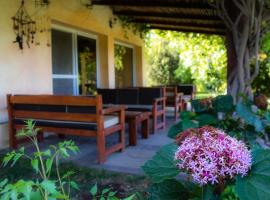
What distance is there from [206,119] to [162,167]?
1342 millimetres

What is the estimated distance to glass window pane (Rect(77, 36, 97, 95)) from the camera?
7.93 meters

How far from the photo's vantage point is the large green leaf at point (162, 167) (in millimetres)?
1356

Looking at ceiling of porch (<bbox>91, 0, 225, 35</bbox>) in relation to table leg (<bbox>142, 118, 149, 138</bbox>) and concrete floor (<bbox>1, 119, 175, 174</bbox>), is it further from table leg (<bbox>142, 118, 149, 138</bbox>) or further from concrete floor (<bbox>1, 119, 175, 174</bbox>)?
concrete floor (<bbox>1, 119, 175, 174</bbox>)

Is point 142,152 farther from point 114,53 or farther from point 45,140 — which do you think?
point 114,53

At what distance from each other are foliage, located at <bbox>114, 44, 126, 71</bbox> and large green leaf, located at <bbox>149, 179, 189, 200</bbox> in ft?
27.7

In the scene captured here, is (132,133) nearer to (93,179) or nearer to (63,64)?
(93,179)

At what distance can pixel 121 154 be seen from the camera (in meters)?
4.90

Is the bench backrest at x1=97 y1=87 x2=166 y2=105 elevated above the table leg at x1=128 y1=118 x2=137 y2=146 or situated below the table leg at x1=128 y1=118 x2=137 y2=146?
above

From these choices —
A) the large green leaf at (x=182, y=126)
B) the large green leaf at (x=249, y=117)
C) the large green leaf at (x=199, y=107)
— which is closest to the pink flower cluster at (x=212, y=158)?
the large green leaf at (x=182, y=126)

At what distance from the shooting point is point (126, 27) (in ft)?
32.4

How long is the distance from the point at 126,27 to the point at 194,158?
8.97m

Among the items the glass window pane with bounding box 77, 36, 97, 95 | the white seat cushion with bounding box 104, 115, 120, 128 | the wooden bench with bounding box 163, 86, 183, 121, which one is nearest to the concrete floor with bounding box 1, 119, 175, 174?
the white seat cushion with bounding box 104, 115, 120, 128

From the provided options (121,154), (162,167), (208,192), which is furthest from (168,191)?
(121,154)

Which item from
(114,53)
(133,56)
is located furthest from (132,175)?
(133,56)
